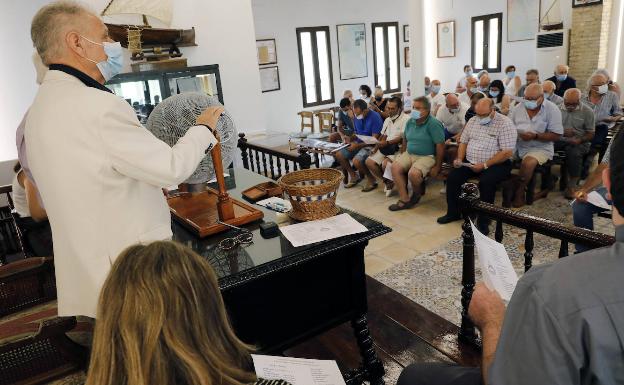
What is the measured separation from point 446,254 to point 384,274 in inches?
25.4

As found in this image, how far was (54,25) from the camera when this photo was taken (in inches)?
63.4

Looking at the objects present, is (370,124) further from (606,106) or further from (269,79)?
(269,79)

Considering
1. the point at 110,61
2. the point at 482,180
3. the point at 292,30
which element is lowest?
the point at 482,180

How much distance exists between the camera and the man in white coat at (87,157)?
1.54 meters

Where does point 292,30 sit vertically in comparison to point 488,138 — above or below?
above

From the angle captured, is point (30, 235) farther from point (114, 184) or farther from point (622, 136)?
point (622, 136)

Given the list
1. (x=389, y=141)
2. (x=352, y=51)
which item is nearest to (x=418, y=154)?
(x=389, y=141)

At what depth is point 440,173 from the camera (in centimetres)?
529

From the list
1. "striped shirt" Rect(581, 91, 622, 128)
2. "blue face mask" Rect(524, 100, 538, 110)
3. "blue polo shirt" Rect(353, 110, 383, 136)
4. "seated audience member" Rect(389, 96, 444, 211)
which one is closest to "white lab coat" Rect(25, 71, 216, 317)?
Result: "seated audience member" Rect(389, 96, 444, 211)

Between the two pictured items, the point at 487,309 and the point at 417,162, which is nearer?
the point at 487,309

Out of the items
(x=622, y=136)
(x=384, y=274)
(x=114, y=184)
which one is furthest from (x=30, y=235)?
(x=622, y=136)

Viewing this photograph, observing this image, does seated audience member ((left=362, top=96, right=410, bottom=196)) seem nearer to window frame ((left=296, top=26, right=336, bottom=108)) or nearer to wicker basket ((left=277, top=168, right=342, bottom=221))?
wicker basket ((left=277, top=168, right=342, bottom=221))

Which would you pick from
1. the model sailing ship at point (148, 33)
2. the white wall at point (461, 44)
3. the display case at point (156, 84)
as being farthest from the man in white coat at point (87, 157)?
the white wall at point (461, 44)

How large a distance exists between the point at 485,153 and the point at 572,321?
13.3 feet
